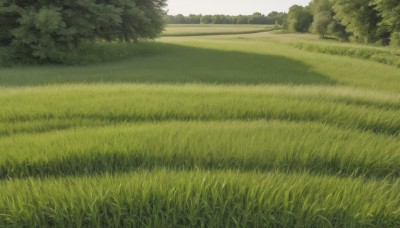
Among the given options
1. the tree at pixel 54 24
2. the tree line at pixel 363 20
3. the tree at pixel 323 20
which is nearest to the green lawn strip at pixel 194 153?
the tree at pixel 54 24

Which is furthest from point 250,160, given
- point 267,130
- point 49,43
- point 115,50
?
point 115,50

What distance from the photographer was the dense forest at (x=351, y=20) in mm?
32875

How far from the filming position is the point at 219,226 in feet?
6.98

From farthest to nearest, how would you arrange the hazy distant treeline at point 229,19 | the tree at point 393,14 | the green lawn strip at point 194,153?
1. the hazy distant treeline at point 229,19
2. the tree at point 393,14
3. the green lawn strip at point 194,153

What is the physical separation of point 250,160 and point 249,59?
18.0 metres

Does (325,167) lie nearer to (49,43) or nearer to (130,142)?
(130,142)

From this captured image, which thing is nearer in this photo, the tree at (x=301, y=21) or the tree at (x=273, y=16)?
the tree at (x=301, y=21)

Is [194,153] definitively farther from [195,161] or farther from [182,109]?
[182,109]

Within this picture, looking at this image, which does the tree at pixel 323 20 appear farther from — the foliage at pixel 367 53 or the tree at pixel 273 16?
the tree at pixel 273 16

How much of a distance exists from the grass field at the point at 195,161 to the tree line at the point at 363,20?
108 ft

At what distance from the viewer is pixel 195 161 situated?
120 inches

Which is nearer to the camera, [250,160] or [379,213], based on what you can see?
[379,213]

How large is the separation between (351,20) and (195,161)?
45.5 meters

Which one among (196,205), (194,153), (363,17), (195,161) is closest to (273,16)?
(363,17)
